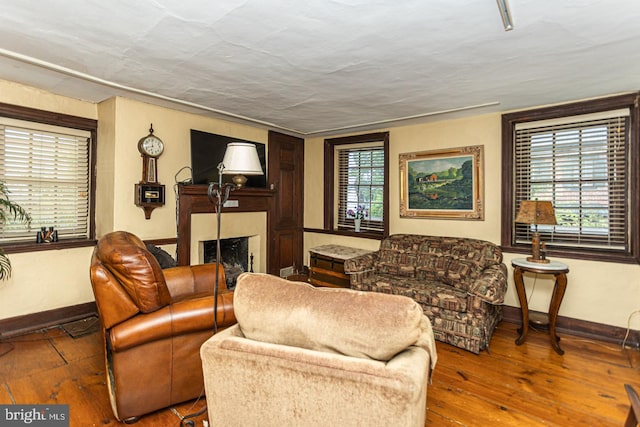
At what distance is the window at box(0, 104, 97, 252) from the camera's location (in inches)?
126

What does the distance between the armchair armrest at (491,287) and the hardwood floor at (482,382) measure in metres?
0.50

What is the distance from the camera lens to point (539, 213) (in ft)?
10.3

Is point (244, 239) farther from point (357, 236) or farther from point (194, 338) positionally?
point (194, 338)

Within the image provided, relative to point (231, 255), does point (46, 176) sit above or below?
above

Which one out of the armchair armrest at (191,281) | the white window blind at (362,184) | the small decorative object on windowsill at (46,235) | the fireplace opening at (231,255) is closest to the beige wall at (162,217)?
the small decorative object on windowsill at (46,235)

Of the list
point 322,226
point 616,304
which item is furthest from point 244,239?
point 616,304

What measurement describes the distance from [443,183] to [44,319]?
15.5 ft

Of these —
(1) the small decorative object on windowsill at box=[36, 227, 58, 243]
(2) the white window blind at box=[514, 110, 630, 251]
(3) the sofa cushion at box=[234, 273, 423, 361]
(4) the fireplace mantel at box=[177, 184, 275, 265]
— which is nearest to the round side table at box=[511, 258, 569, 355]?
(2) the white window blind at box=[514, 110, 630, 251]

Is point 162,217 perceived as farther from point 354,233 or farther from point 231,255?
point 354,233

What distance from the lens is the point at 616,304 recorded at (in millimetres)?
3182

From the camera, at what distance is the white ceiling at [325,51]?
1.87m

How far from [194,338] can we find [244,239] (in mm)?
2950

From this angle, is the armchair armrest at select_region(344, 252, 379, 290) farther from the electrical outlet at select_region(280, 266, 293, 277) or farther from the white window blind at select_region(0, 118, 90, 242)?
the white window blind at select_region(0, 118, 90, 242)

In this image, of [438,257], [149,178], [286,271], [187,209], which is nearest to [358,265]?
[438,257]
